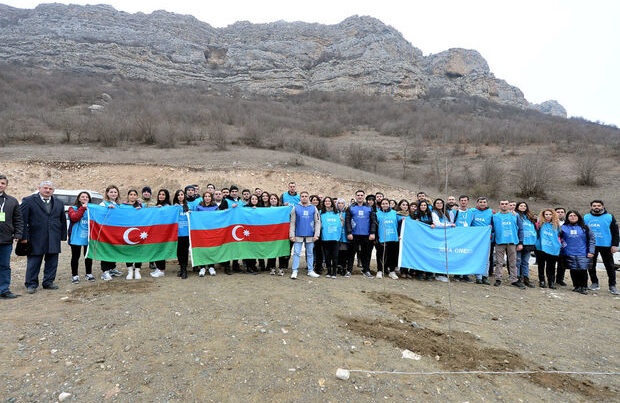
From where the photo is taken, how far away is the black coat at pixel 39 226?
5441 mm

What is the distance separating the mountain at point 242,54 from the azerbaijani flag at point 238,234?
62.2 m

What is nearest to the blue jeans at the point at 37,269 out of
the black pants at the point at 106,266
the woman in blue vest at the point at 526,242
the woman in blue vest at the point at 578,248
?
the black pants at the point at 106,266

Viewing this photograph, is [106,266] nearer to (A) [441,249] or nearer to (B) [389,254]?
(B) [389,254]

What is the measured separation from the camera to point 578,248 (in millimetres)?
7172

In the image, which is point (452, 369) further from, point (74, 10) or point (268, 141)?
point (74, 10)

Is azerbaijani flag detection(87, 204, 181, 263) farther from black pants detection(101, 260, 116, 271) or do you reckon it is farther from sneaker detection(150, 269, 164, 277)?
sneaker detection(150, 269, 164, 277)

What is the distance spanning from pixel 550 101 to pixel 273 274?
167316 millimetres

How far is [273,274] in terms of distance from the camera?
7.10 metres

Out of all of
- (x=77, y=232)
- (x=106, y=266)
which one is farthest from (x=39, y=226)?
(x=106, y=266)

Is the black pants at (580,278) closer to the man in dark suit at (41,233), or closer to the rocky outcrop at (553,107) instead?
the man in dark suit at (41,233)

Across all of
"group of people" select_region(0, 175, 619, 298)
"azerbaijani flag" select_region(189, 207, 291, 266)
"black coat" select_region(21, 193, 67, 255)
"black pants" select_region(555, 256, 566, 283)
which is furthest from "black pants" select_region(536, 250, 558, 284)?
"black coat" select_region(21, 193, 67, 255)

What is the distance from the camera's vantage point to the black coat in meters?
5.44

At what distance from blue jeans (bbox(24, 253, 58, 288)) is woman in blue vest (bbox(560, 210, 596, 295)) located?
11028mm

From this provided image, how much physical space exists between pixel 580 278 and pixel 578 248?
702mm
